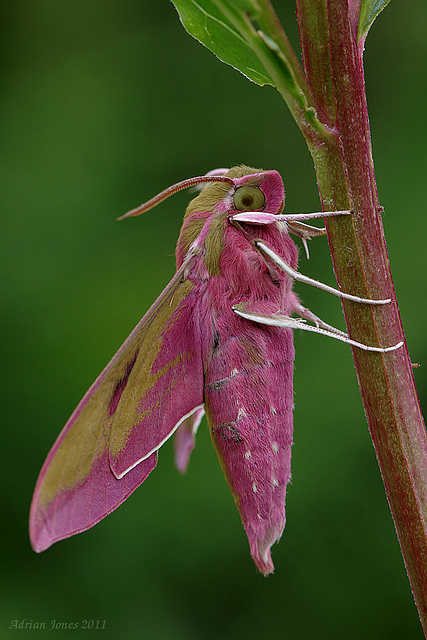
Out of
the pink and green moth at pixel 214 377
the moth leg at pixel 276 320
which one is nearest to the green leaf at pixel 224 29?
the pink and green moth at pixel 214 377

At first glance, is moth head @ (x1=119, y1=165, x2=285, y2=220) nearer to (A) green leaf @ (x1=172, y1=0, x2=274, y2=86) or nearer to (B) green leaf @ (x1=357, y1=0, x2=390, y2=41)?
(A) green leaf @ (x1=172, y1=0, x2=274, y2=86)

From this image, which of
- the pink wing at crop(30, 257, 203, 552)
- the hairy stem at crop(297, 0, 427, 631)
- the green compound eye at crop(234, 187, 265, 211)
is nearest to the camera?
the hairy stem at crop(297, 0, 427, 631)

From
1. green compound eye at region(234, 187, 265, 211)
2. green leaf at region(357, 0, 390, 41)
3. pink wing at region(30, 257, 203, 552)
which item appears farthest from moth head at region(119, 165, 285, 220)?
green leaf at region(357, 0, 390, 41)

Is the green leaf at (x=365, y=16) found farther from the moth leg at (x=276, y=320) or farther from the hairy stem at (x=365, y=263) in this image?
the moth leg at (x=276, y=320)

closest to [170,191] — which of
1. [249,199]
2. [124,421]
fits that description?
[249,199]

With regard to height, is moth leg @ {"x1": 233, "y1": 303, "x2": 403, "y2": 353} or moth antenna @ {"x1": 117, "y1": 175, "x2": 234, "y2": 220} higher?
moth antenna @ {"x1": 117, "y1": 175, "x2": 234, "y2": 220}

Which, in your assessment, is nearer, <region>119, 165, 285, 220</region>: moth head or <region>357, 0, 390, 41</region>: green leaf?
<region>357, 0, 390, 41</region>: green leaf

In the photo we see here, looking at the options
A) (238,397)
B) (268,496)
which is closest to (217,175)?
(238,397)
